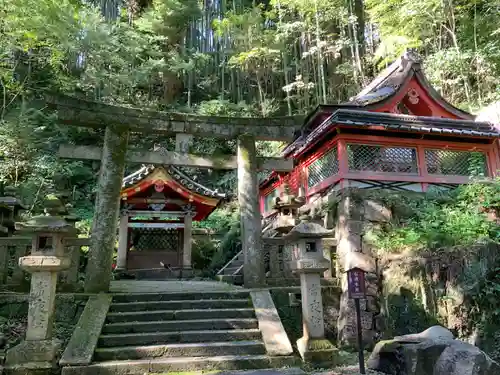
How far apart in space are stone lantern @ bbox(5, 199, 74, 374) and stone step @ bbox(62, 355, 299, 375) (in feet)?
1.49

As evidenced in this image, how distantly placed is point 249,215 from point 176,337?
2708 mm

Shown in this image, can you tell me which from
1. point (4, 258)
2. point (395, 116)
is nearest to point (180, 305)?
point (4, 258)

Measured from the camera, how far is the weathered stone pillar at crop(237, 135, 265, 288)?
22.8 feet

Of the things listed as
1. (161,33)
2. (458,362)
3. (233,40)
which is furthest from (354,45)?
(458,362)

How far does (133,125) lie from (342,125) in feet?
16.6

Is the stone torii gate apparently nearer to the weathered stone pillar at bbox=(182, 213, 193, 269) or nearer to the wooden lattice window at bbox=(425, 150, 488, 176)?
the wooden lattice window at bbox=(425, 150, 488, 176)

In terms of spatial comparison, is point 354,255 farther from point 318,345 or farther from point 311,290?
point 318,345

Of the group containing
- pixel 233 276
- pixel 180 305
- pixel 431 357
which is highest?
pixel 233 276

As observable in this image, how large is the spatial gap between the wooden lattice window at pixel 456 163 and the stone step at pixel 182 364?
737cm

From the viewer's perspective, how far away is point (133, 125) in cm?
718

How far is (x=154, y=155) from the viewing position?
740cm

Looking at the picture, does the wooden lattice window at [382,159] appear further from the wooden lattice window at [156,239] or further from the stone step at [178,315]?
the wooden lattice window at [156,239]

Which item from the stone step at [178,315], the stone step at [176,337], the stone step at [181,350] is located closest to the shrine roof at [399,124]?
the stone step at [178,315]

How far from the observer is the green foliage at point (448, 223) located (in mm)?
6766
